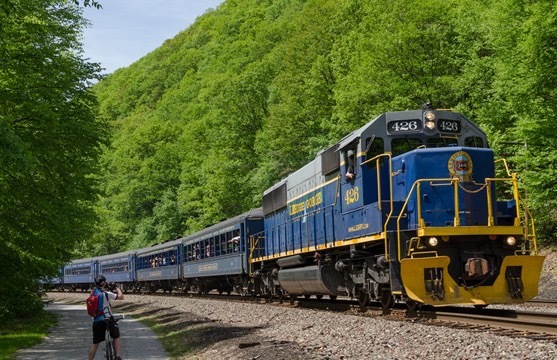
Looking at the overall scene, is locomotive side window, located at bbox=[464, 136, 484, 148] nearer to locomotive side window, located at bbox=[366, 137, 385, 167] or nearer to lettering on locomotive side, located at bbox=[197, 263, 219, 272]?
locomotive side window, located at bbox=[366, 137, 385, 167]

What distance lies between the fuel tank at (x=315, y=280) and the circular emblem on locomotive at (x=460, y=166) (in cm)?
557

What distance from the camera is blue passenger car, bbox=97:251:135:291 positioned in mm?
55219

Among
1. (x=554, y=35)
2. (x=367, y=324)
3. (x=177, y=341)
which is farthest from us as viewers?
(x=554, y=35)

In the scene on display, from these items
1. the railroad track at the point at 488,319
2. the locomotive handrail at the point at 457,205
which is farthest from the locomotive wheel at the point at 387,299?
the locomotive handrail at the point at 457,205

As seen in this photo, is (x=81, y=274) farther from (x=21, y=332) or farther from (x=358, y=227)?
(x=358, y=227)

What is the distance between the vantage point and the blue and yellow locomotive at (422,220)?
14.5 meters

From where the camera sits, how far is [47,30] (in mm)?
22297

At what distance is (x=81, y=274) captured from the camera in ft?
209

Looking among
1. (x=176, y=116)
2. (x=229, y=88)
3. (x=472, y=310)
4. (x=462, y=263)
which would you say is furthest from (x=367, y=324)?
(x=176, y=116)

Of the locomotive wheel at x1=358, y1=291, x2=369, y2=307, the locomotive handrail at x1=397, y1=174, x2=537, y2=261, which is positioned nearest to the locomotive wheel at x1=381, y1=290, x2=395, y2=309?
the locomotive wheel at x1=358, y1=291, x2=369, y2=307

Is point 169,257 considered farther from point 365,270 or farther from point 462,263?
point 462,263

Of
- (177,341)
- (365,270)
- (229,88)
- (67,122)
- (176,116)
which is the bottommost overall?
(177,341)

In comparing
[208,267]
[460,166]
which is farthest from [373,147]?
[208,267]

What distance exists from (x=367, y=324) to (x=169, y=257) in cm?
3256
